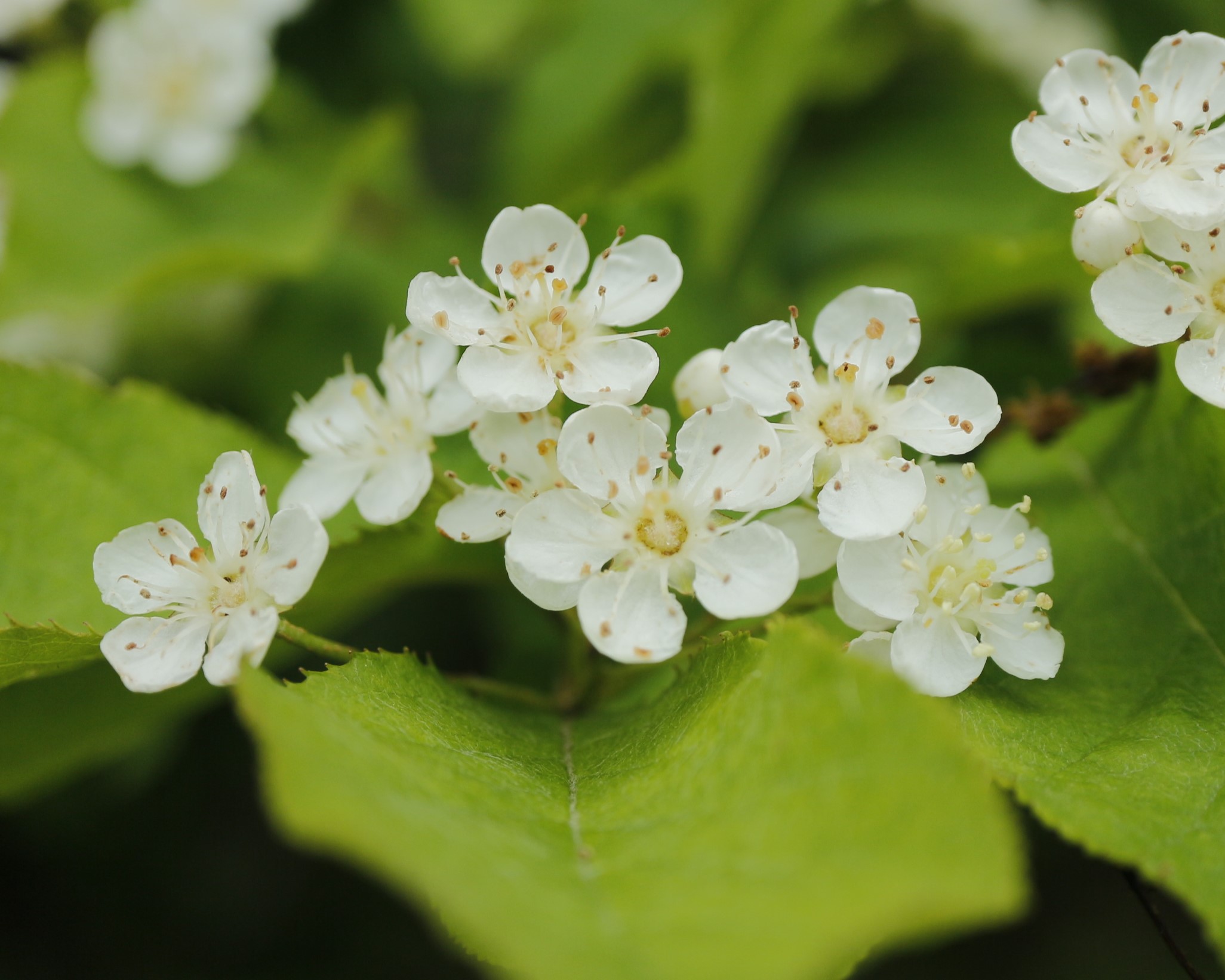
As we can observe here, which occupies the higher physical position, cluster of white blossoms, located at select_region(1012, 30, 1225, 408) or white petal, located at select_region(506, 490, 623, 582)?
cluster of white blossoms, located at select_region(1012, 30, 1225, 408)

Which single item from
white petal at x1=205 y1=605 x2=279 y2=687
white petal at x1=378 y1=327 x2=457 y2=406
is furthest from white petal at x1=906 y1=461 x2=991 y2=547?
white petal at x1=205 y1=605 x2=279 y2=687

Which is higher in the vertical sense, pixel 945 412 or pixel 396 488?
pixel 945 412

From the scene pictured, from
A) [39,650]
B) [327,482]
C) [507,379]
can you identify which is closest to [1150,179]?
[507,379]

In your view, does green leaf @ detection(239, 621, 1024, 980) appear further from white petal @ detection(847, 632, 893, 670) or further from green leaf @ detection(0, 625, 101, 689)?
green leaf @ detection(0, 625, 101, 689)

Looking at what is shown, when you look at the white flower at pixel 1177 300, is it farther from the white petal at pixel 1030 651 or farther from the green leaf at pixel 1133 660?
the white petal at pixel 1030 651

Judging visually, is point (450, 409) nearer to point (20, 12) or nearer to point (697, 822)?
point (697, 822)
